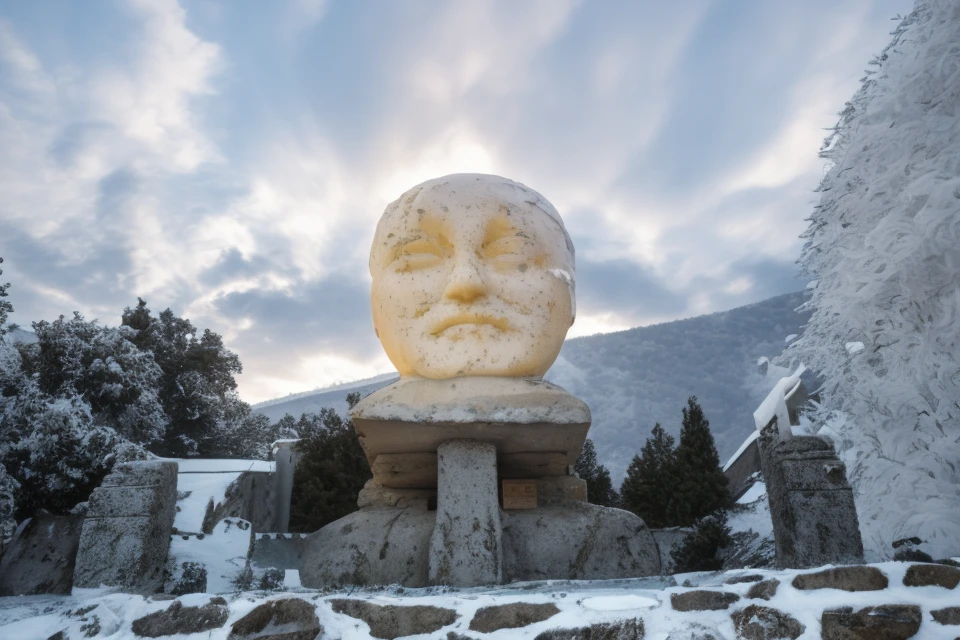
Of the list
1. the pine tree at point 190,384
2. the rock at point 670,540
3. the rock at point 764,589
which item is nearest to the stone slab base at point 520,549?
the rock at point 764,589

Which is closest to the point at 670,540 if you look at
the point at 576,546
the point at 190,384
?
the point at 576,546

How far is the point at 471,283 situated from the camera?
453cm

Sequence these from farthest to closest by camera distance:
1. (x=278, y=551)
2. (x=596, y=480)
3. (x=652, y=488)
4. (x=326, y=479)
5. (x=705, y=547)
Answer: (x=596, y=480) → (x=652, y=488) → (x=326, y=479) → (x=705, y=547) → (x=278, y=551)

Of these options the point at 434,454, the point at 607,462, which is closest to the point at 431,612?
the point at 434,454

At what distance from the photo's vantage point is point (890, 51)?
567 cm

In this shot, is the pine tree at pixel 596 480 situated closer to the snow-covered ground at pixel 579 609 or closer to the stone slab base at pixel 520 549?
the stone slab base at pixel 520 549

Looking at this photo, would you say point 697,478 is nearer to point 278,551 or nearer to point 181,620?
point 278,551

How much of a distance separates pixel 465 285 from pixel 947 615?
3.19 m

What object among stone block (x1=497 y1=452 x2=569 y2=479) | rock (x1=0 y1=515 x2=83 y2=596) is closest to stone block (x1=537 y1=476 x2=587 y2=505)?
stone block (x1=497 y1=452 x2=569 y2=479)

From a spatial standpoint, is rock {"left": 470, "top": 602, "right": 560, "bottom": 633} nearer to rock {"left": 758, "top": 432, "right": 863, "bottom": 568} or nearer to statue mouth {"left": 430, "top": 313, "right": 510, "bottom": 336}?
rock {"left": 758, "top": 432, "right": 863, "bottom": 568}

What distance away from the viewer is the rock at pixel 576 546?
4.34 meters

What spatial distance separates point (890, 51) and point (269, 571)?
6878mm

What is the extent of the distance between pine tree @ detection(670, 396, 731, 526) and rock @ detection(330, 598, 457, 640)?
8789 mm

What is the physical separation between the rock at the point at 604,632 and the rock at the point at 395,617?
442 mm
